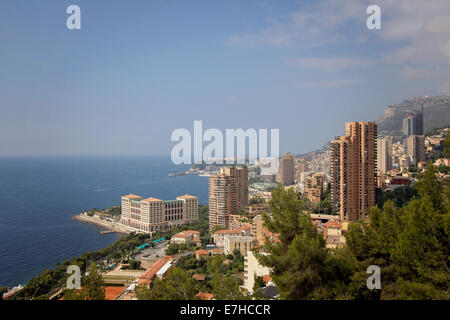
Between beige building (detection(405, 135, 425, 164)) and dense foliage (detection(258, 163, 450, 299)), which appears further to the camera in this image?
beige building (detection(405, 135, 425, 164))

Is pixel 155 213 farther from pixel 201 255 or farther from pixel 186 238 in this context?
pixel 201 255

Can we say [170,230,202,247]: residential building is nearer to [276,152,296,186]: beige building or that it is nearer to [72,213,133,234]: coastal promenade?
[72,213,133,234]: coastal promenade

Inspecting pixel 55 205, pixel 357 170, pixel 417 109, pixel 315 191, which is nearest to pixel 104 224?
pixel 55 205

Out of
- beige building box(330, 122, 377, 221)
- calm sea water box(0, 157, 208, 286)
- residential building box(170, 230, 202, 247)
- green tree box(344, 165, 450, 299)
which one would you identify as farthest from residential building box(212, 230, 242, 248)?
green tree box(344, 165, 450, 299)

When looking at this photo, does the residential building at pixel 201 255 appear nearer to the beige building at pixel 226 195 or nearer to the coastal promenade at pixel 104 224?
the beige building at pixel 226 195

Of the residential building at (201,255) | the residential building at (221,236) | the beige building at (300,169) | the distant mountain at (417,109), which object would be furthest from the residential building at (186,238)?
the distant mountain at (417,109)
